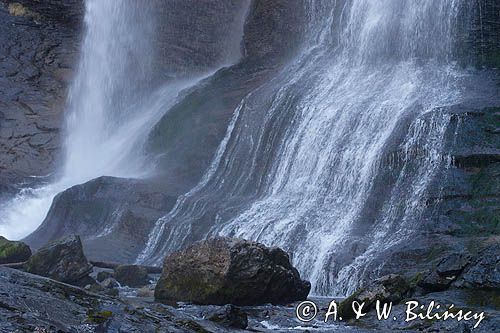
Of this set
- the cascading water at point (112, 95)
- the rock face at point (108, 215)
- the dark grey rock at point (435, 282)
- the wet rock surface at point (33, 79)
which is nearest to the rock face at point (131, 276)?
the rock face at point (108, 215)

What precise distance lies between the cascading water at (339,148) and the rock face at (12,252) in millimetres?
4547

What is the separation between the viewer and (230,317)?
12.2 m

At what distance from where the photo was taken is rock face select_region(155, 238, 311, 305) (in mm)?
14773

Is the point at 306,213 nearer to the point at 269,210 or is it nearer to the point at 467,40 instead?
the point at 269,210

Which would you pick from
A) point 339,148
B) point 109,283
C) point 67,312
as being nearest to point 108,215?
point 339,148

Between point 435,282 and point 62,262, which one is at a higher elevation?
point 62,262

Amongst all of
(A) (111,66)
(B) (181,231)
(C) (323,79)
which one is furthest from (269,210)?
(A) (111,66)

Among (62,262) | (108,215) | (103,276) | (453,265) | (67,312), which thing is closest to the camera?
(67,312)

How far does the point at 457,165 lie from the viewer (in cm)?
2058

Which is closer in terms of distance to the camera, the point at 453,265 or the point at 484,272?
the point at 484,272

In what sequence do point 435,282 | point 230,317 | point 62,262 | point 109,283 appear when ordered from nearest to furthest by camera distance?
1. point 230,317
2. point 435,282
3. point 62,262
4. point 109,283

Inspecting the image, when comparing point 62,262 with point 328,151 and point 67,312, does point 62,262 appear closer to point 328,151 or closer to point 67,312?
point 67,312

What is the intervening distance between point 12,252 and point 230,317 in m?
11.1

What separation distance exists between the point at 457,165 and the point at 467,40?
322 inches
